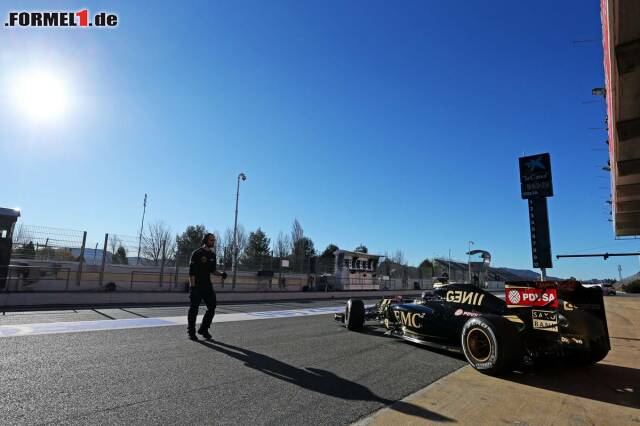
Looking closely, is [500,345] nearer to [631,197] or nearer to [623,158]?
[623,158]

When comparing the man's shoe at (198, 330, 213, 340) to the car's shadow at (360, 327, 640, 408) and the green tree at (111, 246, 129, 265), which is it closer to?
the car's shadow at (360, 327, 640, 408)

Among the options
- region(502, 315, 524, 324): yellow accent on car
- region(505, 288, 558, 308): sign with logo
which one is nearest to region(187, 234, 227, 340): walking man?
region(502, 315, 524, 324): yellow accent on car

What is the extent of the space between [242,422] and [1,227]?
14.5 metres

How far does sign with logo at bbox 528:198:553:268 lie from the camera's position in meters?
13.1

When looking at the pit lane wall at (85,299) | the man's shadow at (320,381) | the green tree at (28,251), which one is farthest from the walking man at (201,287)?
the green tree at (28,251)

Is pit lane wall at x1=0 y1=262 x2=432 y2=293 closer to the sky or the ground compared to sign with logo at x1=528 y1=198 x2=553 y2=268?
closer to the ground

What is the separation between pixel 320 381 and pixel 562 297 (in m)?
3.42

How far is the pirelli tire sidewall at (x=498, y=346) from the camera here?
4680mm

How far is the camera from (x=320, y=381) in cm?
409

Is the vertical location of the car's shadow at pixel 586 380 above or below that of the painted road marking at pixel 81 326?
below

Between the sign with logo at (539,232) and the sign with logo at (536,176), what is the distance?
0.28m

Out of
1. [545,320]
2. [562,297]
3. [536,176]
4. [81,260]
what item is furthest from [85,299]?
[536,176]

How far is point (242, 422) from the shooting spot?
2.89 m

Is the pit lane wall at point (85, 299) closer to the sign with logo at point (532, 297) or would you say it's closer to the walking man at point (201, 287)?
the walking man at point (201, 287)
